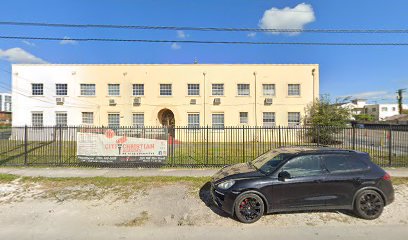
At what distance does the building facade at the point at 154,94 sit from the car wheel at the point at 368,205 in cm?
1797

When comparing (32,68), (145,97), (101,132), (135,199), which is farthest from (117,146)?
(32,68)

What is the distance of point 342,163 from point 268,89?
18.6m

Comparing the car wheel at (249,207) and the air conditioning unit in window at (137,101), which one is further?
the air conditioning unit in window at (137,101)

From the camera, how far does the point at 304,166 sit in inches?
207

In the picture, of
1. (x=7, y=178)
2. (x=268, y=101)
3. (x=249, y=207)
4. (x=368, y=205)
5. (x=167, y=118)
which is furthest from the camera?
(x=167, y=118)

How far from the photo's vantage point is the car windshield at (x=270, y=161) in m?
5.38

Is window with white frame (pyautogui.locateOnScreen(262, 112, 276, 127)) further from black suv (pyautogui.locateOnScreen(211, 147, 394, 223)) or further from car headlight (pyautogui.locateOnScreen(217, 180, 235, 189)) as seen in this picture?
car headlight (pyautogui.locateOnScreen(217, 180, 235, 189))

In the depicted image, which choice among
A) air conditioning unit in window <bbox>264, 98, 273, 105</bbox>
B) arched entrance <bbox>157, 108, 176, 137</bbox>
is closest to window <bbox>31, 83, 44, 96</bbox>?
arched entrance <bbox>157, 108, 176, 137</bbox>

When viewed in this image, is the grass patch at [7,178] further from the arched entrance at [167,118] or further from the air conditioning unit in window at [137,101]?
the arched entrance at [167,118]

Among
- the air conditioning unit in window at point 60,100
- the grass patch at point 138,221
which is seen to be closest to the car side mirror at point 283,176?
the grass patch at point 138,221

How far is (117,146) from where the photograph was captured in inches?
404

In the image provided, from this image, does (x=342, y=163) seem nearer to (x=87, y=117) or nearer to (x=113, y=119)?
(x=113, y=119)

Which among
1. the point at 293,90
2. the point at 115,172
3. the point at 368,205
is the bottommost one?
the point at 115,172

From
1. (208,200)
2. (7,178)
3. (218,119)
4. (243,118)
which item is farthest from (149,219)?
(243,118)
